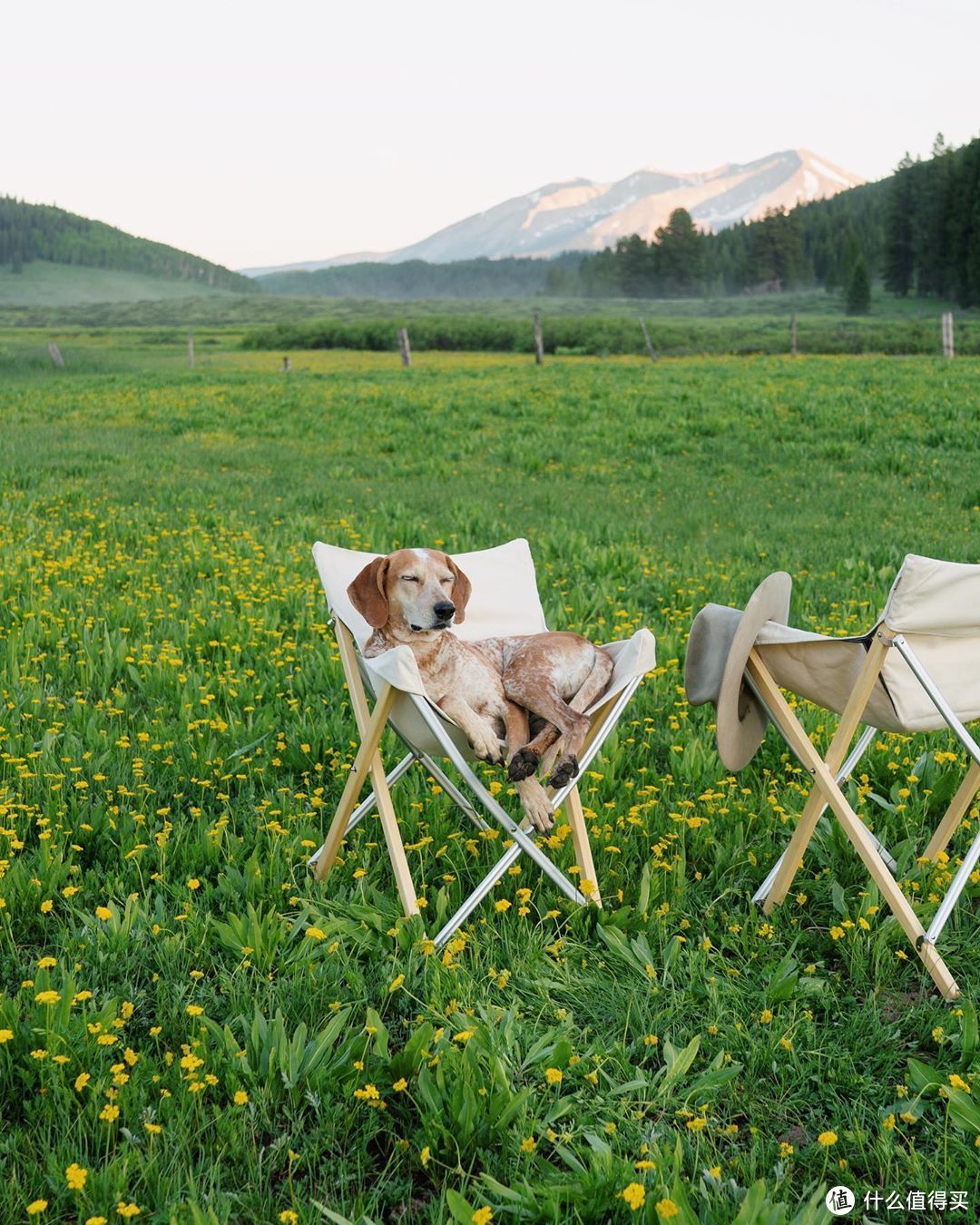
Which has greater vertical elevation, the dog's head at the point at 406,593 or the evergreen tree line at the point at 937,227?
the evergreen tree line at the point at 937,227

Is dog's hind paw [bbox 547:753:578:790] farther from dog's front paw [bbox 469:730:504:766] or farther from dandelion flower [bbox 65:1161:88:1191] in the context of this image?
dandelion flower [bbox 65:1161:88:1191]

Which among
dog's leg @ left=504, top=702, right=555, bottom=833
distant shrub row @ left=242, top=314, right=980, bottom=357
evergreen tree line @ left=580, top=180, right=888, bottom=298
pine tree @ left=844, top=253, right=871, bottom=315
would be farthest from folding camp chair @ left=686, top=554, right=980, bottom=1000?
evergreen tree line @ left=580, top=180, right=888, bottom=298

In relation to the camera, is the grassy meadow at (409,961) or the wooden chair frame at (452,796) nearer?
the grassy meadow at (409,961)

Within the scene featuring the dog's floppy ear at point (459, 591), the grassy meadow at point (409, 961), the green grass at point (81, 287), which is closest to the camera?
the grassy meadow at point (409, 961)

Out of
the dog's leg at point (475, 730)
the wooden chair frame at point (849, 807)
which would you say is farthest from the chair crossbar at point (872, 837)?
the dog's leg at point (475, 730)

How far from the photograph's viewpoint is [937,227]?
2741 inches

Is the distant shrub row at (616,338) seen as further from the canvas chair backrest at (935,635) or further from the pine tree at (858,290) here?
the canvas chair backrest at (935,635)

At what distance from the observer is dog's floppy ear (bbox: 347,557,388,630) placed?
3260 mm

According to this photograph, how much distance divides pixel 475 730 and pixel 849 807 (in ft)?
3.59

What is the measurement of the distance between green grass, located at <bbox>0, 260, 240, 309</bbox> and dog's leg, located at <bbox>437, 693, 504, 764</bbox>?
13525cm

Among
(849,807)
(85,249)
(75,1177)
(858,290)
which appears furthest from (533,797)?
(85,249)

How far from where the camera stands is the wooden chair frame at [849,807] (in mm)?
2660

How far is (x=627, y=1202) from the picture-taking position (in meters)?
1.95

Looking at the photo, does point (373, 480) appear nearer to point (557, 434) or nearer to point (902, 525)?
point (557, 434)
